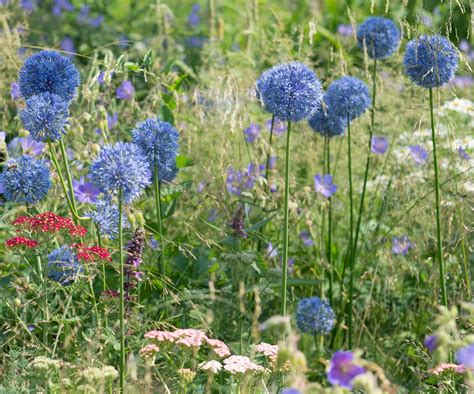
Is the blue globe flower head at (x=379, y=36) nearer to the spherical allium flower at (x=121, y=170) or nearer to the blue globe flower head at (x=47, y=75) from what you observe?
the blue globe flower head at (x=47, y=75)

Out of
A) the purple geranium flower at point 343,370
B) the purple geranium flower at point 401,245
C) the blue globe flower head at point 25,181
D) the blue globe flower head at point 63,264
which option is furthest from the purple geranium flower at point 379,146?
the purple geranium flower at point 343,370

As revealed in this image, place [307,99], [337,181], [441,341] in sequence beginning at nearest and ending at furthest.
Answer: [441,341] → [307,99] → [337,181]

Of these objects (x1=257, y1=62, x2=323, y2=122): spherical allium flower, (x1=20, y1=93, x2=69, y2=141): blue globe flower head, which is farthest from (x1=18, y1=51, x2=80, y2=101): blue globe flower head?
(x1=257, y1=62, x2=323, y2=122): spherical allium flower

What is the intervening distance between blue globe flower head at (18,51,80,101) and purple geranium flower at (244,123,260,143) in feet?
4.35

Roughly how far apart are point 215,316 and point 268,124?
5.06ft

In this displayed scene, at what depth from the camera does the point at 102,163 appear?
2.43 metres

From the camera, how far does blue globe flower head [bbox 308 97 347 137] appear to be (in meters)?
3.58

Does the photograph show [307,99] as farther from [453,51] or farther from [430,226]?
[430,226]

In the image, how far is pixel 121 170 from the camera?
238cm

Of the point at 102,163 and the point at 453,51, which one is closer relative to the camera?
the point at 102,163

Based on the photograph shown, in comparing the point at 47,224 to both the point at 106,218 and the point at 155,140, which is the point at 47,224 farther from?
the point at 155,140

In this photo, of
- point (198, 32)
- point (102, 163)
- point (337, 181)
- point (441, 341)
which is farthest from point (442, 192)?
point (198, 32)

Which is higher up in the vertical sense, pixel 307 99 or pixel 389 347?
pixel 307 99

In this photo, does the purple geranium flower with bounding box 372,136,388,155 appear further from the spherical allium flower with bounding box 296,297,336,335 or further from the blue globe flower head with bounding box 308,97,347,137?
the spherical allium flower with bounding box 296,297,336,335
